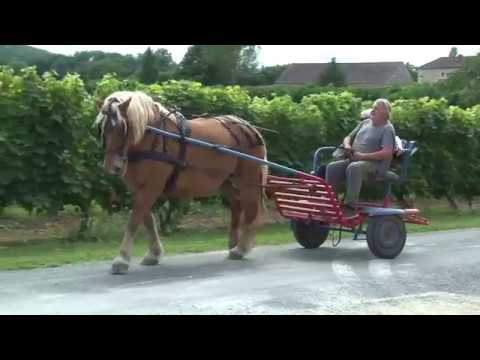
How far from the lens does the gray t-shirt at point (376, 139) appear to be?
9.46 metres

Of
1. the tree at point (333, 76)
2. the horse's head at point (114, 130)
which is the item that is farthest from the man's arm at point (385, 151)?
the tree at point (333, 76)

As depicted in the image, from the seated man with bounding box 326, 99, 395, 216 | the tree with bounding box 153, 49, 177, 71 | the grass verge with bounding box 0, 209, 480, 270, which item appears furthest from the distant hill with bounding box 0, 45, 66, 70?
the tree with bounding box 153, 49, 177, 71

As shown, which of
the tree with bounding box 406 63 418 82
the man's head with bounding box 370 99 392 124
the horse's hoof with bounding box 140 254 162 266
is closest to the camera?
the horse's hoof with bounding box 140 254 162 266

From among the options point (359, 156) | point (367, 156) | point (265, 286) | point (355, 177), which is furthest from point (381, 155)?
point (265, 286)

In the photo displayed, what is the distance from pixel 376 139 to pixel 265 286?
3015 mm

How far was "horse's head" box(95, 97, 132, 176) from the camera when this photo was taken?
785 cm

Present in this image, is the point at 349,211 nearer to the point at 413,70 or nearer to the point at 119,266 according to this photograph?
the point at 119,266

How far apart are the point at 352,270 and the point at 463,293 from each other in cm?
156

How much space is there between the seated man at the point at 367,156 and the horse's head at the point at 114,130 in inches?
120

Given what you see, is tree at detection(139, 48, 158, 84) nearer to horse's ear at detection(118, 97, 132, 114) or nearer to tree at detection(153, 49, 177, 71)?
tree at detection(153, 49, 177, 71)

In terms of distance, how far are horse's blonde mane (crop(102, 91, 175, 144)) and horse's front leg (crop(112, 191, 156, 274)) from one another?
669 millimetres

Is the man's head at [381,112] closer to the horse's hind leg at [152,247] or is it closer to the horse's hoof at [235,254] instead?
the horse's hoof at [235,254]
